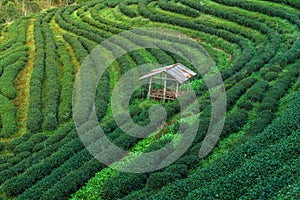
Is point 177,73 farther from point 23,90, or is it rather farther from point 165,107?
point 23,90

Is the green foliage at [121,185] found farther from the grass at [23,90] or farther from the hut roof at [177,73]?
the grass at [23,90]

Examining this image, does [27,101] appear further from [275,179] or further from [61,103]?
[275,179]

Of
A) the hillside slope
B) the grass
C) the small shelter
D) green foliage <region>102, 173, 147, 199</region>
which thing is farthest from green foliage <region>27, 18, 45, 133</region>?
green foliage <region>102, 173, 147, 199</region>

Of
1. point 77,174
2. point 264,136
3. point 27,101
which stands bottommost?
point 27,101

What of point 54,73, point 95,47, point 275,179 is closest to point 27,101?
point 54,73

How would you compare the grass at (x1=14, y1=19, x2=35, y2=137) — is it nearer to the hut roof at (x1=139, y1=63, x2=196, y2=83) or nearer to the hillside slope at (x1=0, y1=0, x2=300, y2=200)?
the hillside slope at (x1=0, y1=0, x2=300, y2=200)
